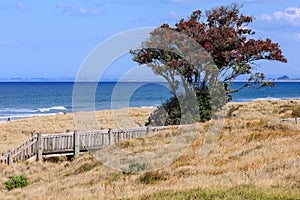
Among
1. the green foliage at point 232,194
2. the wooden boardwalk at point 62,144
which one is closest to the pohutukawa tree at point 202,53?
the wooden boardwalk at point 62,144

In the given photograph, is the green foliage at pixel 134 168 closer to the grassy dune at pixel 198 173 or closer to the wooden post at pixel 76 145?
the grassy dune at pixel 198 173

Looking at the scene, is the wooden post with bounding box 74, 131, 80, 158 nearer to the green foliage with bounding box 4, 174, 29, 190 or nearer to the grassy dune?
the grassy dune

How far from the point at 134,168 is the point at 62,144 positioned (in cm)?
846

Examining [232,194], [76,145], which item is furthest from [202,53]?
[232,194]

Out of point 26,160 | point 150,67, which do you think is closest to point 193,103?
point 150,67

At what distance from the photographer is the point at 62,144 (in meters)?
23.7

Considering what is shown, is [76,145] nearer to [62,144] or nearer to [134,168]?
[62,144]

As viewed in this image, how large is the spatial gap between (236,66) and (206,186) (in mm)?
22174

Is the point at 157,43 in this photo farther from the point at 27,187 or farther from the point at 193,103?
the point at 27,187

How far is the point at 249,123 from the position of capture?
23.7m

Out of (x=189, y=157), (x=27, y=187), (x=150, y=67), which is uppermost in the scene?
(x=150, y=67)

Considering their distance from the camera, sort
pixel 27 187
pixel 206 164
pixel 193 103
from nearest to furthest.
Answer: pixel 206 164 → pixel 27 187 → pixel 193 103

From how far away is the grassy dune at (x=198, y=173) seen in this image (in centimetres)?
1057

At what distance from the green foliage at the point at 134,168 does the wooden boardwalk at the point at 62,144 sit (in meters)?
7.62
